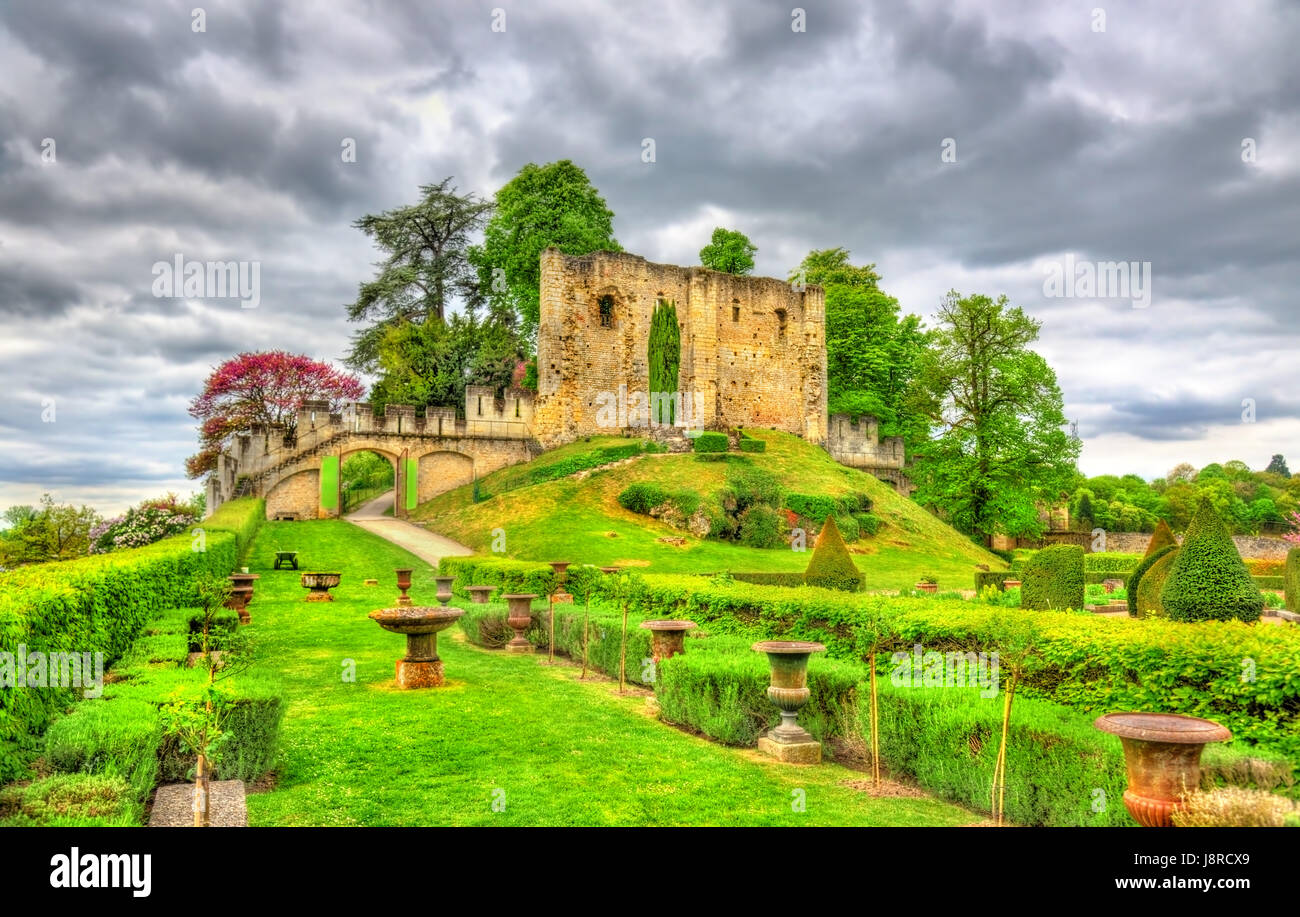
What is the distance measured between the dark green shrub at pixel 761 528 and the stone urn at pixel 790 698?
21.8 m

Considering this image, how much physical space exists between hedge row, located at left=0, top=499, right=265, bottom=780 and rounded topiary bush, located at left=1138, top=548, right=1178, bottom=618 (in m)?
14.0

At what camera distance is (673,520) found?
98.8 ft

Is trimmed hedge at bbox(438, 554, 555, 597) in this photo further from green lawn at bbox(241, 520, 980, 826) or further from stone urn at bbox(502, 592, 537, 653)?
green lawn at bbox(241, 520, 980, 826)

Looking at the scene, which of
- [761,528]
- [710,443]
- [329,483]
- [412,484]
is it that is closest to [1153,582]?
[761,528]

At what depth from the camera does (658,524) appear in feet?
98.5

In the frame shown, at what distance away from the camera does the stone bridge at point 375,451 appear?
33375mm

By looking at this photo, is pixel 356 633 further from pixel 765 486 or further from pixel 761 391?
pixel 761 391

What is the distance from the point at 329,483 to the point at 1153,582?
101ft

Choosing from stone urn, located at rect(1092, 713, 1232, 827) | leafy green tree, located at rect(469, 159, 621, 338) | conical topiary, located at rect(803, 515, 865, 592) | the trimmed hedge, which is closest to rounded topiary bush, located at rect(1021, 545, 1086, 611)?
conical topiary, located at rect(803, 515, 865, 592)

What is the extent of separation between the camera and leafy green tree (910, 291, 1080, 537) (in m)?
35.5

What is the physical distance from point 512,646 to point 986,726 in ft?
31.5

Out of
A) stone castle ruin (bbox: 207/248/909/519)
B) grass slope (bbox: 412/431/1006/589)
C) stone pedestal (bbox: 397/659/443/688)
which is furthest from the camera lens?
stone castle ruin (bbox: 207/248/909/519)
